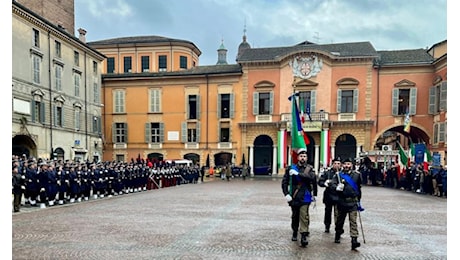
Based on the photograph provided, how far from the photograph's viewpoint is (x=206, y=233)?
9.39m

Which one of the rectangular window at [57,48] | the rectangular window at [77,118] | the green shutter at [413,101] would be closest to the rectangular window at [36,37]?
the rectangular window at [57,48]

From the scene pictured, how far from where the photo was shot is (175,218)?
11.6 meters

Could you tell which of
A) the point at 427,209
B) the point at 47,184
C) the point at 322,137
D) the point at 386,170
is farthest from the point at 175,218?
the point at 322,137

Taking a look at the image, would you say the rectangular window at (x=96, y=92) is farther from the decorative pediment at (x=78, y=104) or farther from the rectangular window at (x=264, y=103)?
the rectangular window at (x=264, y=103)

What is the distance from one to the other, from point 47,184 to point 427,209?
15597mm

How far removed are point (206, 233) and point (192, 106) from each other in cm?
3238

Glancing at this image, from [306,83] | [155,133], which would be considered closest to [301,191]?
[306,83]

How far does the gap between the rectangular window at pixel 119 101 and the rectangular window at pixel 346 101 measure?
2480cm

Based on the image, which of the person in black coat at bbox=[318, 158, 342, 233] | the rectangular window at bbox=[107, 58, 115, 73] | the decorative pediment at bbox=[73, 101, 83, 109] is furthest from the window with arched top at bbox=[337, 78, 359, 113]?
the rectangular window at bbox=[107, 58, 115, 73]

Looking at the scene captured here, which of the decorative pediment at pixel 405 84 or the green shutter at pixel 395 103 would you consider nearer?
the decorative pediment at pixel 405 84

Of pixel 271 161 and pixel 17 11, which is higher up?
pixel 17 11

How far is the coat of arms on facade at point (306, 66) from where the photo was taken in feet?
123

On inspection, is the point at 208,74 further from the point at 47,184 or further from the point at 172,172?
the point at 47,184

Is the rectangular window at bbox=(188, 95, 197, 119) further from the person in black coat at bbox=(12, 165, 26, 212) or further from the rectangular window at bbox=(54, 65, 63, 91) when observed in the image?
the person in black coat at bbox=(12, 165, 26, 212)
